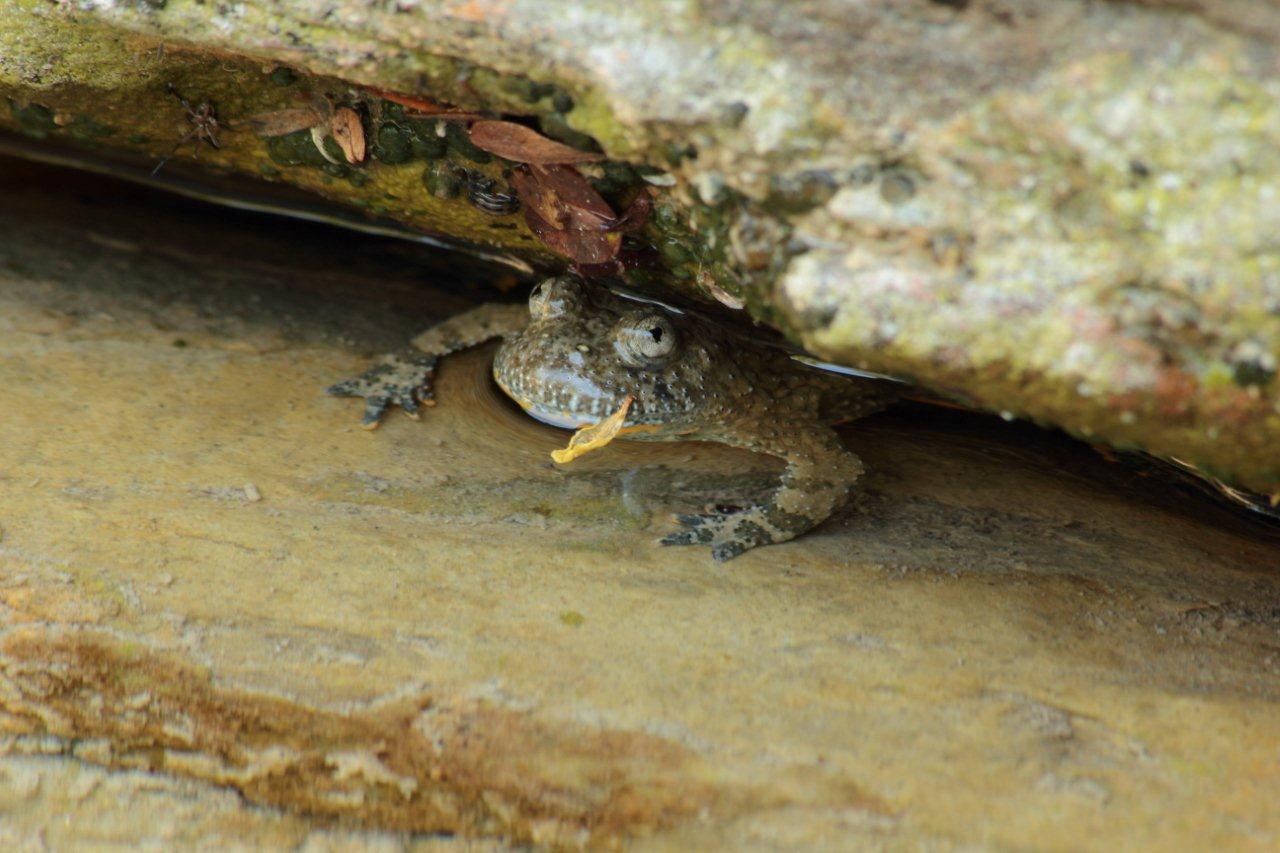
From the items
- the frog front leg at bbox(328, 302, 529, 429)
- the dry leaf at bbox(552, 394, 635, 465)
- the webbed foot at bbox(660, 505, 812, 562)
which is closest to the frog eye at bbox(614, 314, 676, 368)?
the dry leaf at bbox(552, 394, 635, 465)

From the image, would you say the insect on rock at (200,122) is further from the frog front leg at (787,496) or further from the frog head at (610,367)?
the frog front leg at (787,496)

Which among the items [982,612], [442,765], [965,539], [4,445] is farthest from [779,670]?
[4,445]

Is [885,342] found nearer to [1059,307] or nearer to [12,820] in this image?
[1059,307]

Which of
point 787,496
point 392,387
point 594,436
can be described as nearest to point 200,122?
point 392,387

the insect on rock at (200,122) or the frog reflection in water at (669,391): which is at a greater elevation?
the insect on rock at (200,122)

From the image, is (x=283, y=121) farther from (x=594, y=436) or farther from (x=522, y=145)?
(x=594, y=436)

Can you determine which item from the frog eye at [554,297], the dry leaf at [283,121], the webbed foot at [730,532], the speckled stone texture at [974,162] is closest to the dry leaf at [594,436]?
the webbed foot at [730,532]

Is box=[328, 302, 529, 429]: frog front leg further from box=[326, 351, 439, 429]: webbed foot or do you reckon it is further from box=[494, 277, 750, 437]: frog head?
box=[494, 277, 750, 437]: frog head
